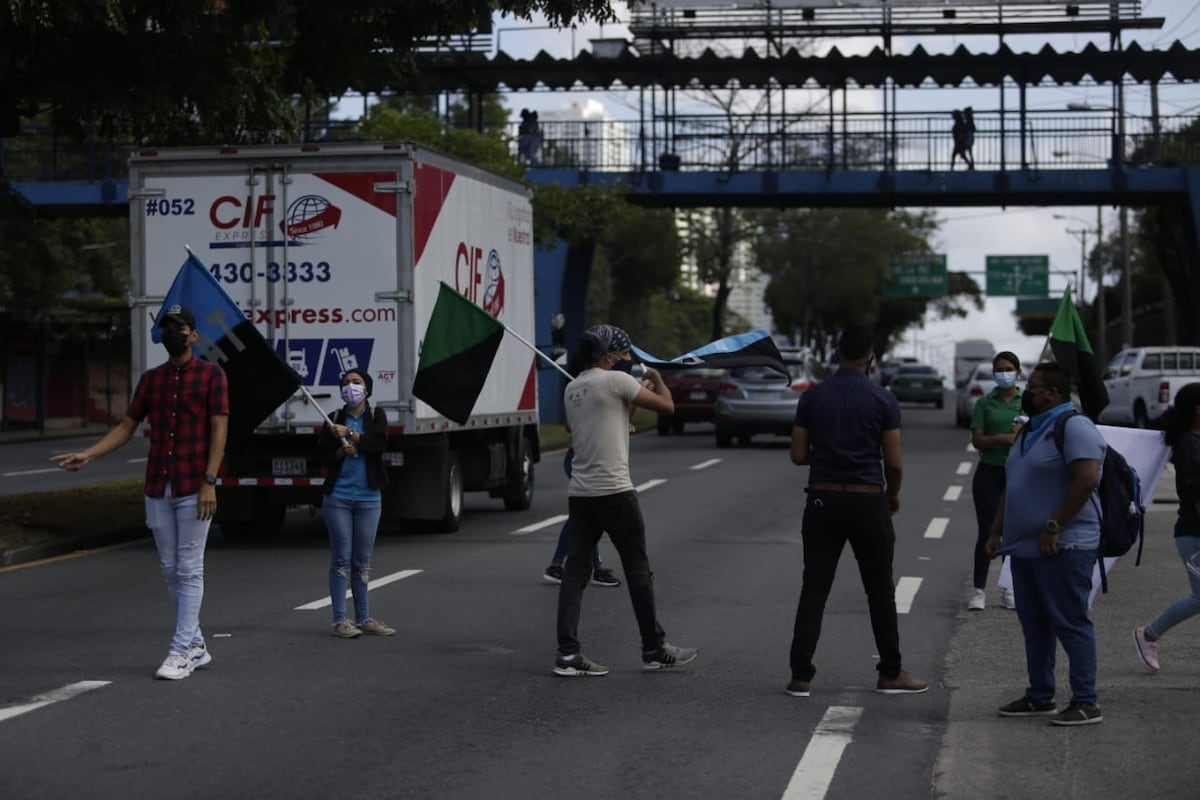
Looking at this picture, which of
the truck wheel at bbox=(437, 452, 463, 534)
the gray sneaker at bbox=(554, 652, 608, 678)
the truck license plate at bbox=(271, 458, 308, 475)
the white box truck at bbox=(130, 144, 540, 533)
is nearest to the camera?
the gray sneaker at bbox=(554, 652, 608, 678)

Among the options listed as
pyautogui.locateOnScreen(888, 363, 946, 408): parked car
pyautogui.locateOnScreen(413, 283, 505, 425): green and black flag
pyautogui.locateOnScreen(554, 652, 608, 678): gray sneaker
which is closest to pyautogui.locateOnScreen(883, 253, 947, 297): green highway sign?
pyautogui.locateOnScreen(888, 363, 946, 408): parked car

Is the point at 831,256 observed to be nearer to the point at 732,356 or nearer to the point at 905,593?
the point at 905,593

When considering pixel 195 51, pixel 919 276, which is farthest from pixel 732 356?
pixel 919 276

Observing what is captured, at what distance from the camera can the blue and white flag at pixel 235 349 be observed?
10.7 metres

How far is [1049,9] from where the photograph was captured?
125 feet

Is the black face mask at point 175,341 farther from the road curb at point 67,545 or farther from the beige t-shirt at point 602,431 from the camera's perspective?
the road curb at point 67,545

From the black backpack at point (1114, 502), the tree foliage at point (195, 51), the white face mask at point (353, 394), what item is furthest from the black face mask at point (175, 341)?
the tree foliage at point (195, 51)

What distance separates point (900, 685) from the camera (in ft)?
28.4

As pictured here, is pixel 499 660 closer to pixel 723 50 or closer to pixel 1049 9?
pixel 1049 9

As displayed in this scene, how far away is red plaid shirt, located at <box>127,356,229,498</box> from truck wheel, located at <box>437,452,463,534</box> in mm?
7609

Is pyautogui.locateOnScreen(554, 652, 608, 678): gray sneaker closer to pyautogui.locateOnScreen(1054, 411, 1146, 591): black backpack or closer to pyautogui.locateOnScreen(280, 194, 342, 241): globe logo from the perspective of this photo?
pyautogui.locateOnScreen(1054, 411, 1146, 591): black backpack

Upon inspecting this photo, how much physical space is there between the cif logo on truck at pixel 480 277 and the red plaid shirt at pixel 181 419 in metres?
7.03

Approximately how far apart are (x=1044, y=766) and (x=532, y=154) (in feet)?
114

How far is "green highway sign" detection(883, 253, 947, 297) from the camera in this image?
78375 mm
